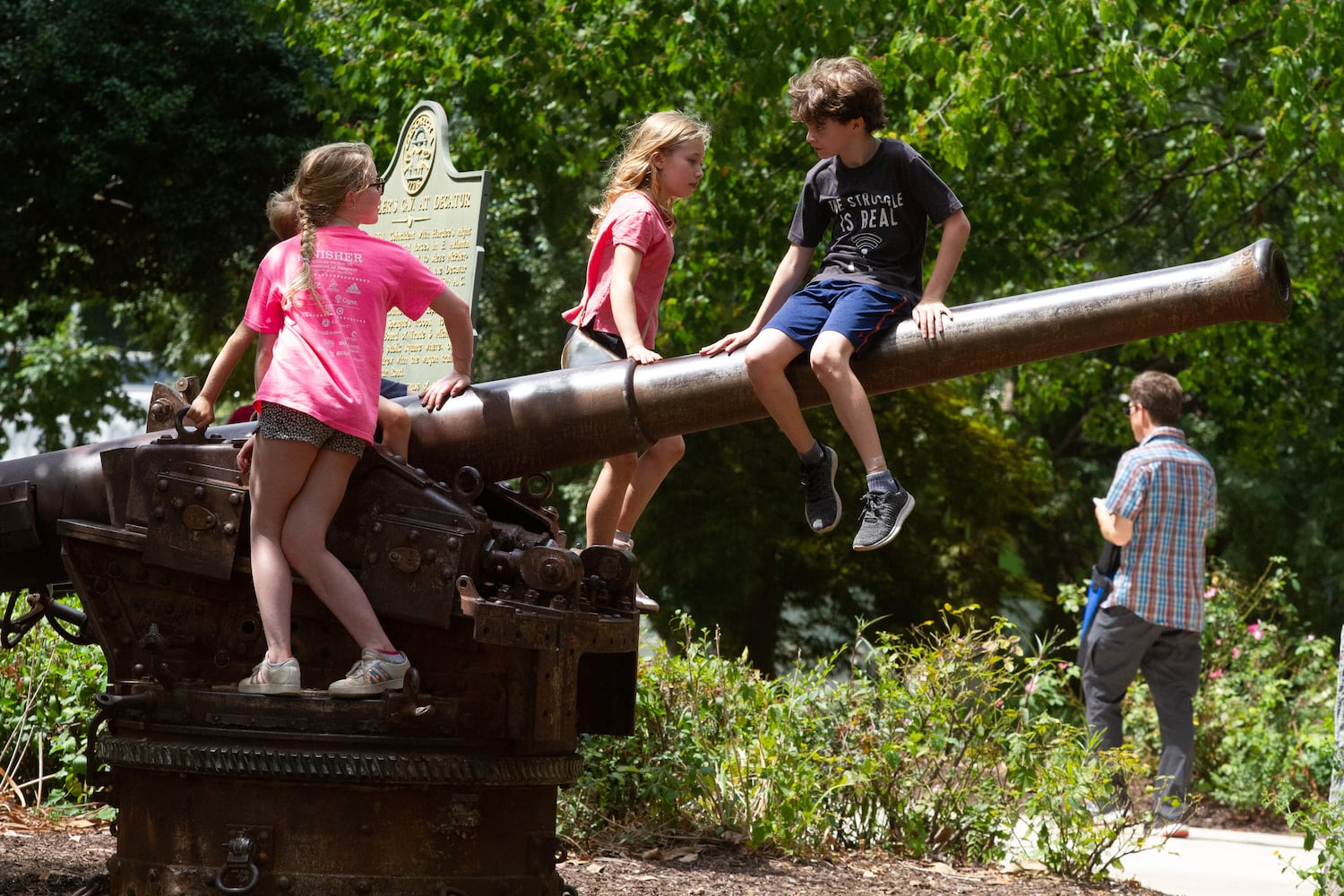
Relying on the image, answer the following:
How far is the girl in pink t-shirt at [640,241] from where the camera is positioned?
14.3 feet

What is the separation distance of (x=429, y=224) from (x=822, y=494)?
12.3 ft

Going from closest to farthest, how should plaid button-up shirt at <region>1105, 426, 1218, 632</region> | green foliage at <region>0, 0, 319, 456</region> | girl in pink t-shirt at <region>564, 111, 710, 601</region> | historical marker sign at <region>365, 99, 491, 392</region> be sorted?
girl in pink t-shirt at <region>564, 111, 710, 601</region> → plaid button-up shirt at <region>1105, 426, 1218, 632</region> → historical marker sign at <region>365, 99, 491, 392</region> → green foliage at <region>0, 0, 319, 456</region>

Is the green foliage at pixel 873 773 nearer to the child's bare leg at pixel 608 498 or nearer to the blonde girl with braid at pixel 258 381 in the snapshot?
the child's bare leg at pixel 608 498

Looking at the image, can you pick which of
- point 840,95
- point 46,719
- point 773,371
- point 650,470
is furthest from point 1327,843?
point 46,719

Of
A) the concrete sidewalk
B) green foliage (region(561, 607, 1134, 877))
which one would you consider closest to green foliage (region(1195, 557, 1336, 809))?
the concrete sidewalk

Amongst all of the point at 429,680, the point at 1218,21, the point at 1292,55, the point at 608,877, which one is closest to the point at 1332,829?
Answer: the point at 608,877

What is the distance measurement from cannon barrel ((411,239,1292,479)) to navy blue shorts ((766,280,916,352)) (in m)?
0.06

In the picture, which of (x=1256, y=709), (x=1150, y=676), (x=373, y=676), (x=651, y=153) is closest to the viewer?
(x=373, y=676)

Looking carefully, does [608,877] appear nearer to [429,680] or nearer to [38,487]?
[429,680]

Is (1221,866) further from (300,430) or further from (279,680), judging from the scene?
(300,430)

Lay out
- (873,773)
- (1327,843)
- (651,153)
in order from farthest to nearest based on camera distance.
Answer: (873,773)
(651,153)
(1327,843)

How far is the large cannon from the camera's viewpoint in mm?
3252

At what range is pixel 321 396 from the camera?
3.29 m

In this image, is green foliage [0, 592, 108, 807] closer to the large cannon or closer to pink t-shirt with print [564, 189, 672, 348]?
the large cannon
